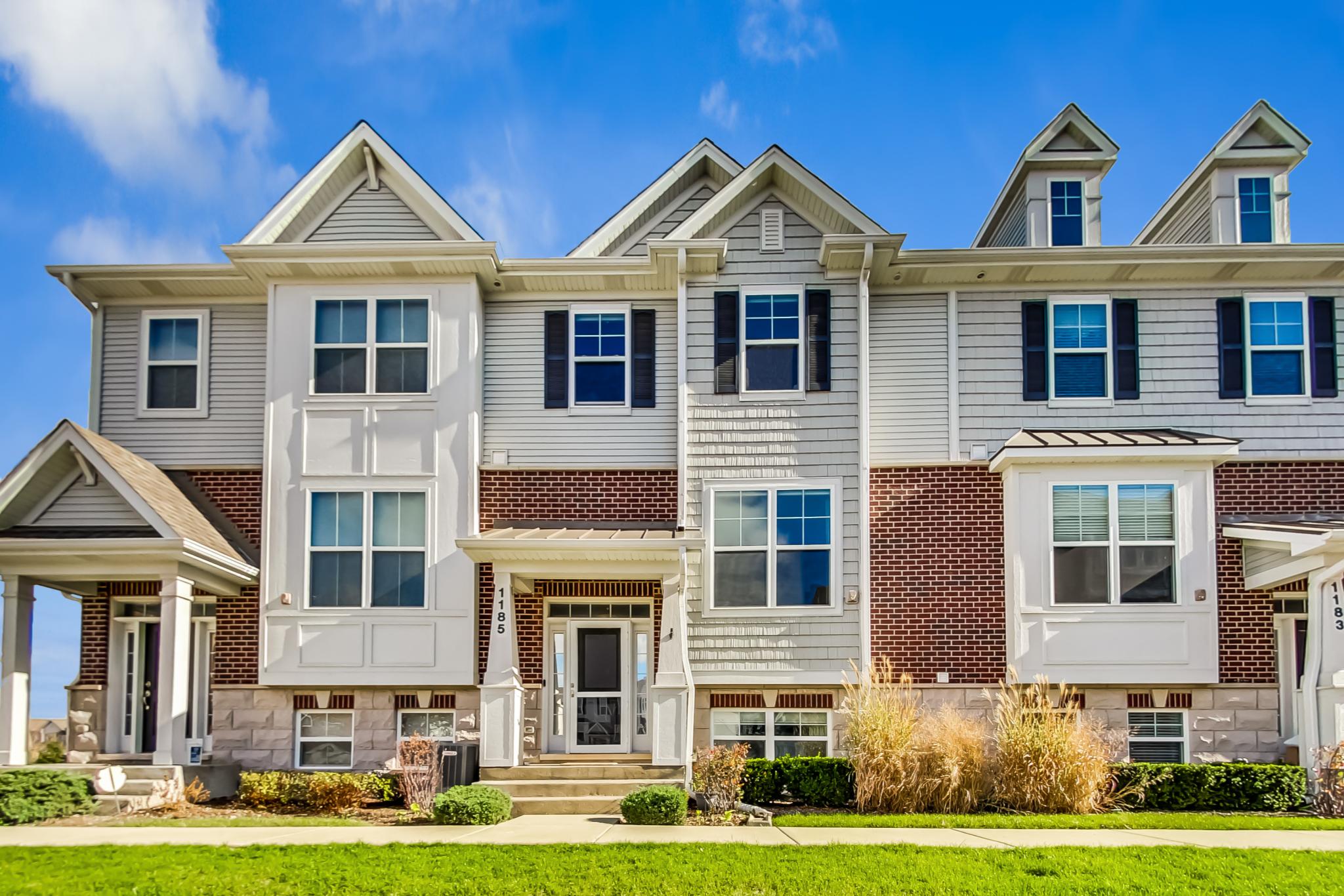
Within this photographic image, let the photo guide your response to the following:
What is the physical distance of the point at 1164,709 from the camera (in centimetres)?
1673

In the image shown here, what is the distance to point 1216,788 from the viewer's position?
14570 millimetres

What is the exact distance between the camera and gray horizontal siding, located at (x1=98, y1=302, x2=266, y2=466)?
18047 millimetres

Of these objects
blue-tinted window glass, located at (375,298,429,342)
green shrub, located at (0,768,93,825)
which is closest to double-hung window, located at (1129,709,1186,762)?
blue-tinted window glass, located at (375,298,429,342)

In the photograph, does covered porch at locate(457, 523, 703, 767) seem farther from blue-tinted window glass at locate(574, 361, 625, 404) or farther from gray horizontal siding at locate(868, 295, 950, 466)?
gray horizontal siding at locate(868, 295, 950, 466)

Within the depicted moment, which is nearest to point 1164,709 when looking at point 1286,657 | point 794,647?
point 1286,657

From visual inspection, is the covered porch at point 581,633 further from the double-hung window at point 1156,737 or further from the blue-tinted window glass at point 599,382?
the double-hung window at point 1156,737

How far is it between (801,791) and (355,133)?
35.7ft

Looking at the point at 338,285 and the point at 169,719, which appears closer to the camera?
the point at 169,719

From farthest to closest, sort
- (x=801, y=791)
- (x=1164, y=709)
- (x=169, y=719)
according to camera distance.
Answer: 1. (x=1164, y=709)
2. (x=169, y=719)
3. (x=801, y=791)

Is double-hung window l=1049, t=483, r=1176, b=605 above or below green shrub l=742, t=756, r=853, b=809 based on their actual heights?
above

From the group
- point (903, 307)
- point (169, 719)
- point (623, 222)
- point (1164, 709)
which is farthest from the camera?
point (623, 222)

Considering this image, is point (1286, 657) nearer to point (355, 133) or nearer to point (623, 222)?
point (623, 222)

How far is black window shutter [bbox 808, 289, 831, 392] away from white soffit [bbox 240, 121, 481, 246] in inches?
189

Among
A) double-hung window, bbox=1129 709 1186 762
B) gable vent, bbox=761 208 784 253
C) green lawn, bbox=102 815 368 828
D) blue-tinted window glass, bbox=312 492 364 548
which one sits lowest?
green lawn, bbox=102 815 368 828
